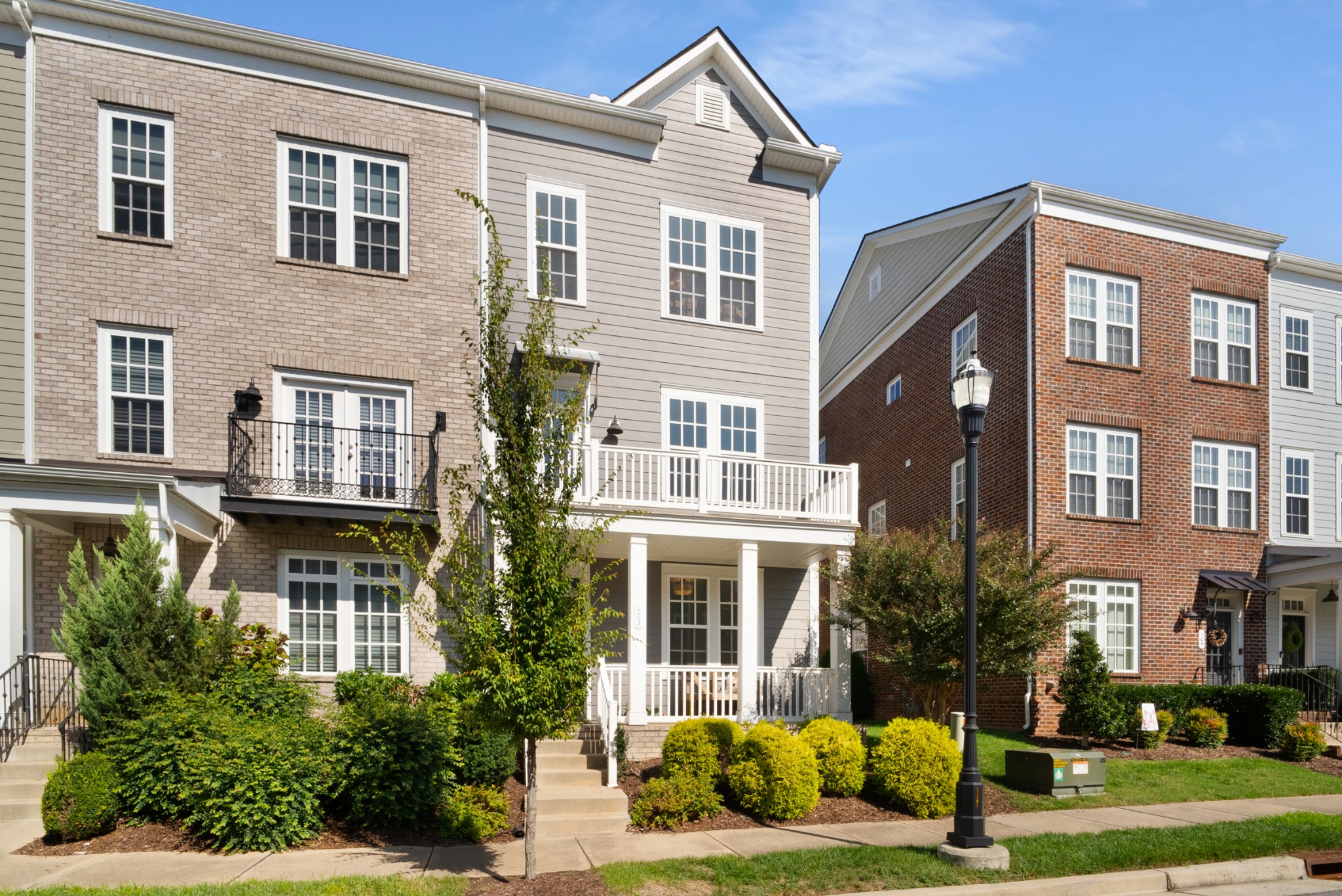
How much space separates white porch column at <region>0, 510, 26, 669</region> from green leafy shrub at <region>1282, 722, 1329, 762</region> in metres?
19.4

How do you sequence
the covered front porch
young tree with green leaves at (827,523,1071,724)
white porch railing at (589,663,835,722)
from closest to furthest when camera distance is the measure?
young tree with green leaves at (827,523,1071,724) < the covered front porch < white porch railing at (589,663,835,722)

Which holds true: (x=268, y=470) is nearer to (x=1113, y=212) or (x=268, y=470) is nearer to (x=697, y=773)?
(x=697, y=773)

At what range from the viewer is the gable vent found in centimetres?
1783

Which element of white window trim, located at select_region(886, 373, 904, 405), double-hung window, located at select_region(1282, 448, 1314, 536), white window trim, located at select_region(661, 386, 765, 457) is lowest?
double-hung window, located at select_region(1282, 448, 1314, 536)

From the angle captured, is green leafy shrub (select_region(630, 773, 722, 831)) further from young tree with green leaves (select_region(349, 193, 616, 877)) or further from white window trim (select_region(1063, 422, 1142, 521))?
white window trim (select_region(1063, 422, 1142, 521))

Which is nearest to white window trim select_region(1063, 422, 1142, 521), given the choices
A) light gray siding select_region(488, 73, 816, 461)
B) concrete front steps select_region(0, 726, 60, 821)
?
light gray siding select_region(488, 73, 816, 461)

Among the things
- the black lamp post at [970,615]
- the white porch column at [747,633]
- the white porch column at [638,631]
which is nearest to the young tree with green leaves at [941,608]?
the white porch column at [747,633]

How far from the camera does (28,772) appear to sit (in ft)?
37.7

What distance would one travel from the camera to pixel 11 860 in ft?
32.1

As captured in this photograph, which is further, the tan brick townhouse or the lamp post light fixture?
the tan brick townhouse

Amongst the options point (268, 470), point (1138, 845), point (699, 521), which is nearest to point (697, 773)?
point (699, 521)

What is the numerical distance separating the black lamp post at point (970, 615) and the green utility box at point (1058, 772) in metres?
3.36

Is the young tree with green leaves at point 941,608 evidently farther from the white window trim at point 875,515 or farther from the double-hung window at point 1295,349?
the double-hung window at point 1295,349

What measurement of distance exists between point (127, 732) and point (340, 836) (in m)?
2.76
